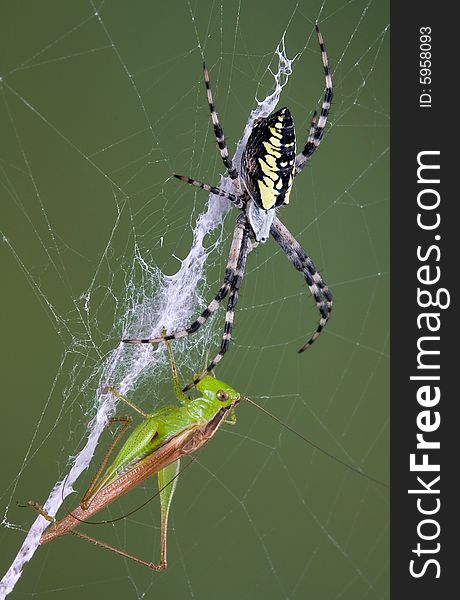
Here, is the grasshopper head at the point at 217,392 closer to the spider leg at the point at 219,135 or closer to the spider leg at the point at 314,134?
the spider leg at the point at 219,135

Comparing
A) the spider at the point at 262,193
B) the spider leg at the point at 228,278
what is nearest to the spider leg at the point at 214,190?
the spider at the point at 262,193

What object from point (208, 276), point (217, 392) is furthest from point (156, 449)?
point (208, 276)

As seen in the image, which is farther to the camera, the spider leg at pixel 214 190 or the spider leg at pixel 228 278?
the spider leg at pixel 228 278

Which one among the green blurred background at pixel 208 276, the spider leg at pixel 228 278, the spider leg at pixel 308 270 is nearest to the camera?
the green blurred background at pixel 208 276

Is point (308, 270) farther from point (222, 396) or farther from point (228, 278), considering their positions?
point (222, 396)

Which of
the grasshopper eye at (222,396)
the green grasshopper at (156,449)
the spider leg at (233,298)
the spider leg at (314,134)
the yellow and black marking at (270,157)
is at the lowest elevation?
the green grasshopper at (156,449)

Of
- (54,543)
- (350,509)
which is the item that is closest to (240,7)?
(54,543)

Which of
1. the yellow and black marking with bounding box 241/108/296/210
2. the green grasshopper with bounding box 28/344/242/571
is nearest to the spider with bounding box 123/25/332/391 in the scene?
the yellow and black marking with bounding box 241/108/296/210

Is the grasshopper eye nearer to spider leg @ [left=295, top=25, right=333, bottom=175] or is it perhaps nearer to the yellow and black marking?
the yellow and black marking
